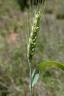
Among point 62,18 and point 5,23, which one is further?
point 62,18

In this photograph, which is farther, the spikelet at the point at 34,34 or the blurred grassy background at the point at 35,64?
the blurred grassy background at the point at 35,64

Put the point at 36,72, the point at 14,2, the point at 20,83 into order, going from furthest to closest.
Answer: the point at 14,2, the point at 20,83, the point at 36,72

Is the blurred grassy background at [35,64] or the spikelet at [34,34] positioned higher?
the spikelet at [34,34]

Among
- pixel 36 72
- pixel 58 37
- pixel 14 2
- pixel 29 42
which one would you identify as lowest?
pixel 14 2

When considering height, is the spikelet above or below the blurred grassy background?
above

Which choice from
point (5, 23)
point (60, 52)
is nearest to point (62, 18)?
point (5, 23)

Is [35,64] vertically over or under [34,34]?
under

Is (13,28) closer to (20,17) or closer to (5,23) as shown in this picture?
(5,23)

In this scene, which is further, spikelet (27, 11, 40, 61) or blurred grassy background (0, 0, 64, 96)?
blurred grassy background (0, 0, 64, 96)

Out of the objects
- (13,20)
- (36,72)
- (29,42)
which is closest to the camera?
(29,42)

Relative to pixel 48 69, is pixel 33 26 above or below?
above

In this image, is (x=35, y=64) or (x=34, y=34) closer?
(x=34, y=34)
